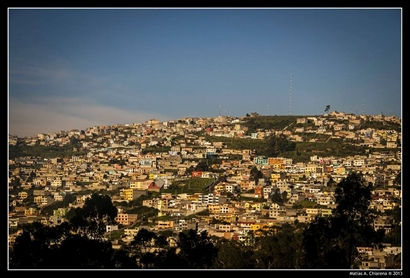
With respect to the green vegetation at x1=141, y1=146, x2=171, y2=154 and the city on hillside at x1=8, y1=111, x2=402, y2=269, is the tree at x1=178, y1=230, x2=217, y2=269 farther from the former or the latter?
the green vegetation at x1=141, y1=146, x2=171, y2=154

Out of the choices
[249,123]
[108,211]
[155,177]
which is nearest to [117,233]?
[108,211]

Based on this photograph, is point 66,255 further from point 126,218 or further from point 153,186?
point 153,186

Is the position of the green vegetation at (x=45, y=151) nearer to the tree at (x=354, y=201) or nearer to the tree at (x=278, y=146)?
the tree at (x=278, y=146)

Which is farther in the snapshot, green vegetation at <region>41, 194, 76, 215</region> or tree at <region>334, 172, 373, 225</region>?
green vegetation at <region>41, 194, 76, 215</region>

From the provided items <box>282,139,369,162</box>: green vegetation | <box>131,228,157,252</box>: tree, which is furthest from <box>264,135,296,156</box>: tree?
<box>131,228,157,252</box>: tree

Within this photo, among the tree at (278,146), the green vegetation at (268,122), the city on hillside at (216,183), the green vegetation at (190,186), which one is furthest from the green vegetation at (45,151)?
the green vegetation at (268,122)

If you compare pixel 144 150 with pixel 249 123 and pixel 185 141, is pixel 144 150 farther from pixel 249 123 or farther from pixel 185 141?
pixel 249 123
